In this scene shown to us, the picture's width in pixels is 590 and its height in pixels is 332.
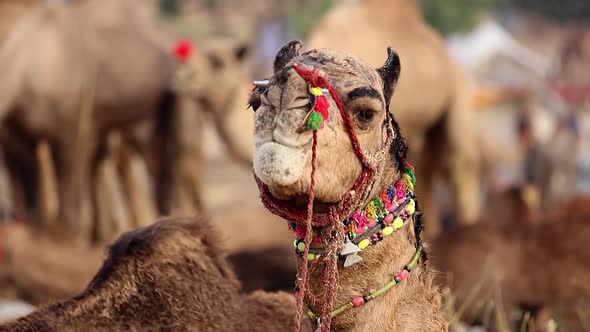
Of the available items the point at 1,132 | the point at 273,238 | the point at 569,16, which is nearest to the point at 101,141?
the point at 1,132

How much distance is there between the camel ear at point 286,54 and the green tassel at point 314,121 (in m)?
0.30

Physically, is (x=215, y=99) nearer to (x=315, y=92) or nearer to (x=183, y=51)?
(x=183, y=51)

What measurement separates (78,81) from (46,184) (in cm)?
92

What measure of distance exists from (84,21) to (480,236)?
4.87 meters

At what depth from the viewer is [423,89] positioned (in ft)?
25.4

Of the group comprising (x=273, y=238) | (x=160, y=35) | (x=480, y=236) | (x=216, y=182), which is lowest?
(x=480, y=236)

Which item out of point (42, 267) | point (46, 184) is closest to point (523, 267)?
point (42, 267)

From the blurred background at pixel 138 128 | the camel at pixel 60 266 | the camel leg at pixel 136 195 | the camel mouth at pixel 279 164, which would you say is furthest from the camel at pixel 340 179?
the camel leg at pixel 136 195

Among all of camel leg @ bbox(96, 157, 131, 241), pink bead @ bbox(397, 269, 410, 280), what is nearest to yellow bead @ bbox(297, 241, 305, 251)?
pink bead @ bbox(397, 269, 410, 280)

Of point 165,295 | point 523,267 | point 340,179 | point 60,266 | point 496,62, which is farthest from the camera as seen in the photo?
point 496,62

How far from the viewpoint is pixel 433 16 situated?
32.6m

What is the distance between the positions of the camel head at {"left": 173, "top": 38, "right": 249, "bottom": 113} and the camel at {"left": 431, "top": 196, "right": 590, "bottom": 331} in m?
3.62

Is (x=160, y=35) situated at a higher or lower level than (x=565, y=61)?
lower

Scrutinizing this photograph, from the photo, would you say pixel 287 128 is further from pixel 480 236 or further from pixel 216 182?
pixel 216 182
